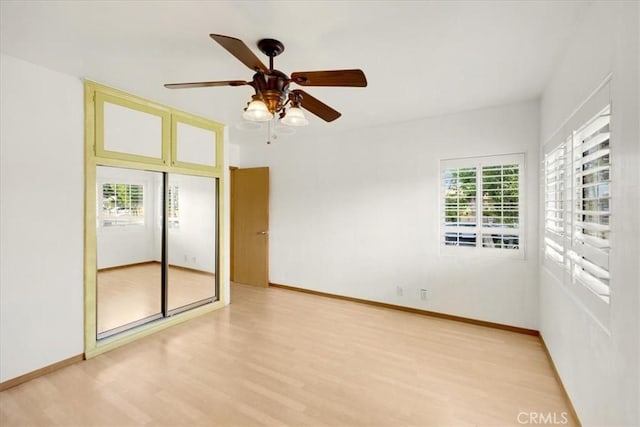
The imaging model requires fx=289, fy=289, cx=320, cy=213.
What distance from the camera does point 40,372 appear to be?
7.76 feet

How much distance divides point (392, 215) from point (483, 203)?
109 cm

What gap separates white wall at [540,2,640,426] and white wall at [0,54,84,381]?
12.2 ft

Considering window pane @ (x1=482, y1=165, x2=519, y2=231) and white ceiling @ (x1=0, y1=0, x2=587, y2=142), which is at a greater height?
white ceiling @ (x1=0, y1=0, x2=587, y2=142)

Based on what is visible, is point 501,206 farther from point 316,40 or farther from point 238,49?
point 238,49

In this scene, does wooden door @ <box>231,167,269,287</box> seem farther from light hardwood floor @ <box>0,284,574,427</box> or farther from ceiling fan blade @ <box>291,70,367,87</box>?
ceiling fan blade @ <box>291,70,367,87</box>

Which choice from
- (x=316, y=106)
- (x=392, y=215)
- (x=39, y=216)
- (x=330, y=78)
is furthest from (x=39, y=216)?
(x=392, y=215)

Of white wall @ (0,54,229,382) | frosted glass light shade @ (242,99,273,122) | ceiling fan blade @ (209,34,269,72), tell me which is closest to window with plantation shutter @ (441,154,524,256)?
frosted glass light shade @ (242,99,273,122)

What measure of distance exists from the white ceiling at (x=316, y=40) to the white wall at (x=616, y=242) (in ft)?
1.14

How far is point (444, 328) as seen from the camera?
3320mm

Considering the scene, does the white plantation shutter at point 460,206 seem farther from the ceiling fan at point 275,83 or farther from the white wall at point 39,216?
the white wall at point 39,216

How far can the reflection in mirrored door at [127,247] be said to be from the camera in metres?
2.81

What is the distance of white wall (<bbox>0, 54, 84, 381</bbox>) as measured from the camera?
2221mm

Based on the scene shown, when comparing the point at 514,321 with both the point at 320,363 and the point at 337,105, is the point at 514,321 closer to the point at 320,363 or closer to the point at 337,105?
the point at 320,363

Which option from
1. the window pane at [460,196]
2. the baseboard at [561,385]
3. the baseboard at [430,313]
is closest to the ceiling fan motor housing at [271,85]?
the window pane at [460,196]
